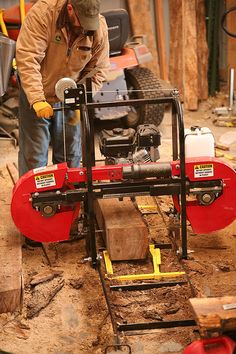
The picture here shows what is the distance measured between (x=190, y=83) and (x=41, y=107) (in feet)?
13.4

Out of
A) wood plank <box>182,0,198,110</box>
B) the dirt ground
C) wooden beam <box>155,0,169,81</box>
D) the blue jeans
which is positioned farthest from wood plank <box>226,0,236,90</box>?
the dirt ground

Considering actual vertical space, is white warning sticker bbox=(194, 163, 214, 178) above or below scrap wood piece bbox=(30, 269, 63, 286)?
above

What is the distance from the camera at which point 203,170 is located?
12.5 ft

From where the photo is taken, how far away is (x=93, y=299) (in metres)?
3.55

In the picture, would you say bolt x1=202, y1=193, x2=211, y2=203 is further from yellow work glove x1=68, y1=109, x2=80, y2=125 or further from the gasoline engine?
yellow work glove x1=68, y1=109, x2=80, y2=125

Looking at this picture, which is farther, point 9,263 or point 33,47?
point 33,47

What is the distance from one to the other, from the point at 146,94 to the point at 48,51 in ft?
7.77

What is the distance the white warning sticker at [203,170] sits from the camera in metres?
3.79

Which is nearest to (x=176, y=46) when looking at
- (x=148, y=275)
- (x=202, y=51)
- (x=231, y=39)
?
(x=202, y=51)

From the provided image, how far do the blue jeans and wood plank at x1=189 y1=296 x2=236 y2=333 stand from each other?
73.9 inches

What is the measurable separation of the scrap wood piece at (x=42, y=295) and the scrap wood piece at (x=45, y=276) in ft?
0.08

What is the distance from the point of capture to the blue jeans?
4285mm

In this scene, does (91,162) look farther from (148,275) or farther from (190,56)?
(190,56)

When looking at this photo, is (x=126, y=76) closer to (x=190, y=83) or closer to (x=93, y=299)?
(x=190, y=83)
